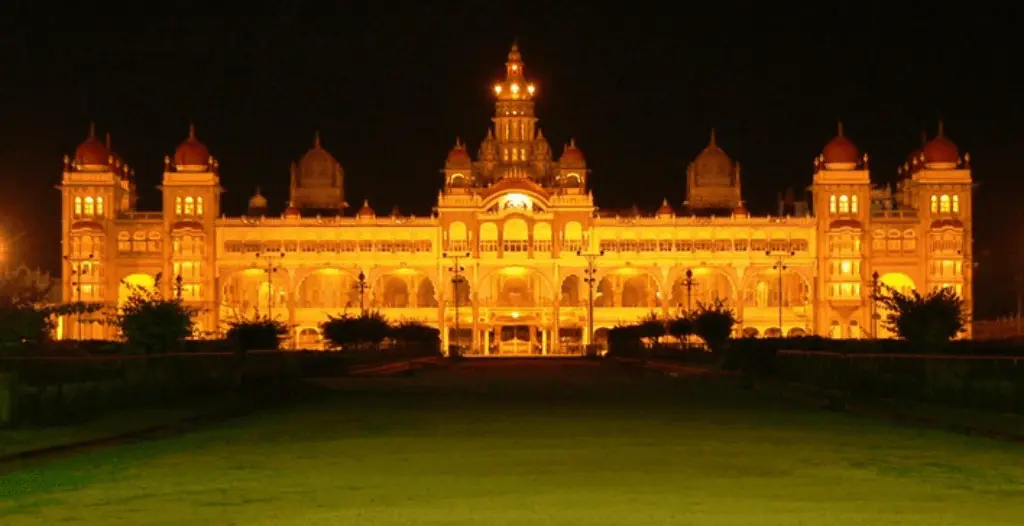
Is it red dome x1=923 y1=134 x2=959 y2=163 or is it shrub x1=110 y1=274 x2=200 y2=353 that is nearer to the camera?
shrub x1=110 y1=274 x2=200 y2=353

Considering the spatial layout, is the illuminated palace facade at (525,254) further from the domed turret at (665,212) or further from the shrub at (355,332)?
the shrub at (355,332)

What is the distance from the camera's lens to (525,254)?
12394 centimetres

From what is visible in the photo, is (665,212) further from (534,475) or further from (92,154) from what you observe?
(534,475)

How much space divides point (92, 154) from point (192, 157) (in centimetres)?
855

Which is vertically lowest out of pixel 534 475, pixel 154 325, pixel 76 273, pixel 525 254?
pixel 534 475

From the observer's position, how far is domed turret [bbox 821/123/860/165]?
420 feet

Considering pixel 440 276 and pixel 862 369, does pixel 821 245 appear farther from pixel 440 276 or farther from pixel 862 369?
pixel 862 369

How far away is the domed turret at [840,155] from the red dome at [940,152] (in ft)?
19.3

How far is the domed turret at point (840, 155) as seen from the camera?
5034 inches

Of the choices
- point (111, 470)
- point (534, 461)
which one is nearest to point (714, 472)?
point (534, 461)

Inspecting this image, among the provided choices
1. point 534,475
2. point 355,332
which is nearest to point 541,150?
point 355,332

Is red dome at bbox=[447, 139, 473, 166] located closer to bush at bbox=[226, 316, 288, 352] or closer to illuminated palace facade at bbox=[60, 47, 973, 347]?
illuminated palace facade at bbox=[60, 47, 973, 347]

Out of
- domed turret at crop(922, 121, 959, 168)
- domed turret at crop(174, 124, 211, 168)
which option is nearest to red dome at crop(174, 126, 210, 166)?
domed turret at crop(174, 124, 211, 168)

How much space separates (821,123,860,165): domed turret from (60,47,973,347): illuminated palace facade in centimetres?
12
